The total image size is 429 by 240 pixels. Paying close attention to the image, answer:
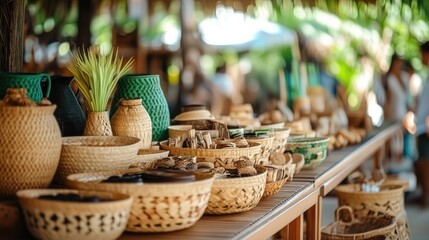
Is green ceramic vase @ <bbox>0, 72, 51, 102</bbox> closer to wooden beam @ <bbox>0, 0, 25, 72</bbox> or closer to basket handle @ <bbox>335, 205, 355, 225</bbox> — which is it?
wooden beam @ <bbox>0, 0, 25, 72</bbox>

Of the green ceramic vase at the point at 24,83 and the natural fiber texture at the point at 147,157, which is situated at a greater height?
the green ceramic vase at the point at 24,83

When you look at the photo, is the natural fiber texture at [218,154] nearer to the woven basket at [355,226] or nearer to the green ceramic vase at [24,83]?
the green ceramic vase at [24,83]

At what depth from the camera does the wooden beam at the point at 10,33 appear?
330cm

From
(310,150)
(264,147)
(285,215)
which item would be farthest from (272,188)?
(310,150)

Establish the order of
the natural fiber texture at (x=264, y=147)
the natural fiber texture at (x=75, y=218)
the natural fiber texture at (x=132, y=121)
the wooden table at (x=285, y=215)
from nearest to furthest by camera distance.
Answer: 1. the natural fiber texture at (x=75, y=218)
2. the wooden table at (x=285, y=215)
3. the natural fiber texture at (x=132, y=121)
4. the natural fiber texture at (x=264, y=147)

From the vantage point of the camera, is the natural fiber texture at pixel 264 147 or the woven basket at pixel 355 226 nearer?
the natural fiber texture at pixel 264 147

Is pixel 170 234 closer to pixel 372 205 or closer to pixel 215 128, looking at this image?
pixel 215 128

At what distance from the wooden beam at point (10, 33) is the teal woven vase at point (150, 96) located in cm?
42

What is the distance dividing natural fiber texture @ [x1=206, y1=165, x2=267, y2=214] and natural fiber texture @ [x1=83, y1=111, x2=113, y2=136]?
513 mm

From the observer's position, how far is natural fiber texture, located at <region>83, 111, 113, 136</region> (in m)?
2.94

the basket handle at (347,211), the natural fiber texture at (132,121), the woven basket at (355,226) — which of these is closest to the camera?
the natural fiber texture at (132,121)

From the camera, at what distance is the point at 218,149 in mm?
2951

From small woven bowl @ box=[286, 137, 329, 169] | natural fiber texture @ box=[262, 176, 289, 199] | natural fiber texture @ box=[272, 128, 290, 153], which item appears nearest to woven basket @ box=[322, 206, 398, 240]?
small woven bowl @ box=[286, 137, 329, 169]

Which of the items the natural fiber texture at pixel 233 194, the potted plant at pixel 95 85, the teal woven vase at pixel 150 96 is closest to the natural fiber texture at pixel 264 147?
the teal woven vase at pixel 150 96
